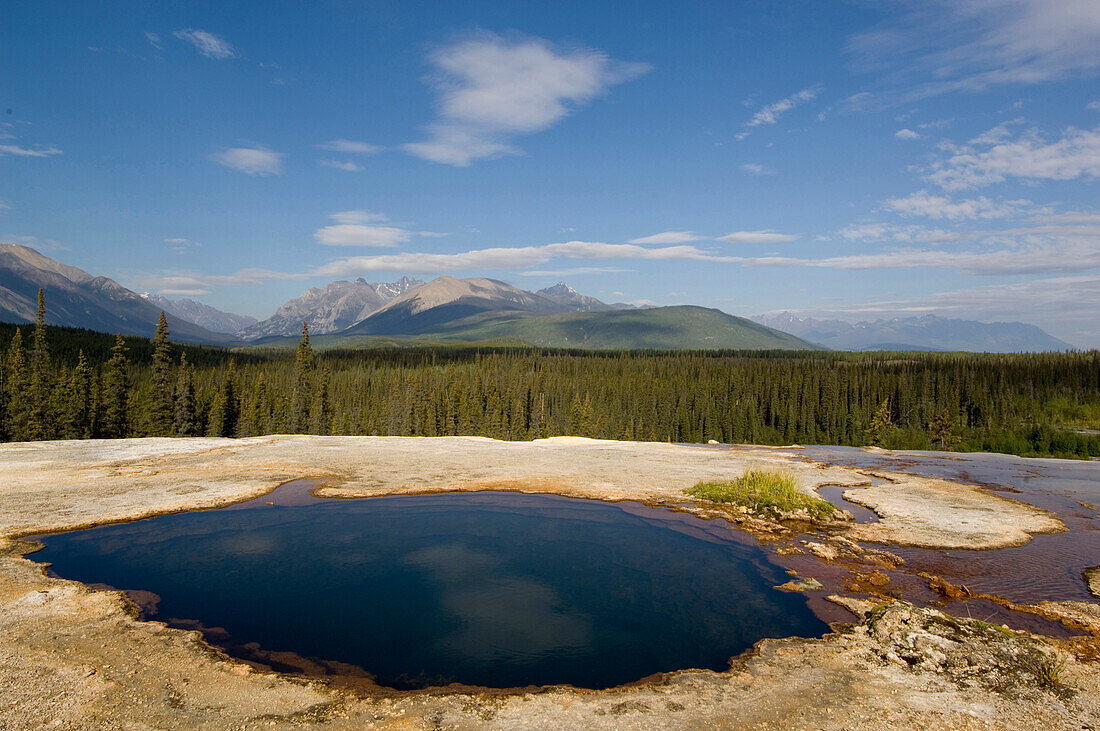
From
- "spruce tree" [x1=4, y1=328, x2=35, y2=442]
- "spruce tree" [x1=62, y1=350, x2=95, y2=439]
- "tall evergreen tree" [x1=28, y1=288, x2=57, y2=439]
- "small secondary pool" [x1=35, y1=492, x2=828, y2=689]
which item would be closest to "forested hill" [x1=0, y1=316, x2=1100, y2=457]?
"spruce tree" [x1=62, y1=350, x2=95, y2=439]

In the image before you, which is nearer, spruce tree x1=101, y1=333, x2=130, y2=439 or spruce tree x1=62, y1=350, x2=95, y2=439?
spruce tree x1=62, y1=350, x2=95, y2=439

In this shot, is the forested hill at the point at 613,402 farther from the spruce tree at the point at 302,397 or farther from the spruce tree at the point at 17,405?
the spruce tree at the point at 17,405

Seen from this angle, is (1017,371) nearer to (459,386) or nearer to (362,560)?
(459,386)

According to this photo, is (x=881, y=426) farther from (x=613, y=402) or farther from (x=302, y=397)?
(x=302, y=397)

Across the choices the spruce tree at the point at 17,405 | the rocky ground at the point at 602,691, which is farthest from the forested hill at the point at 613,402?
the rocky ground at the point at 602,691

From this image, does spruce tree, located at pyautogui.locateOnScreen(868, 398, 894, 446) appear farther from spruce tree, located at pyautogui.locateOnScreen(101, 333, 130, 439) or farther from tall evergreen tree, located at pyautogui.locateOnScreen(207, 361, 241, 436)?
spruce tree, located at pyautogui.locateOnScreen(101, 333, 130, 439)

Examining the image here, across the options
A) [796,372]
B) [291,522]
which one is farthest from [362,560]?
[796,372]
